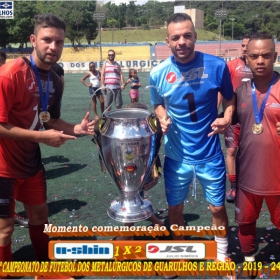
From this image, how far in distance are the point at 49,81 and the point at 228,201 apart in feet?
9.26

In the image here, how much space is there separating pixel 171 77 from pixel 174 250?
132cm

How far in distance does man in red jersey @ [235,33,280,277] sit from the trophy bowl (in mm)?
781

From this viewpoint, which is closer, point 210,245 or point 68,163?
point 210,245

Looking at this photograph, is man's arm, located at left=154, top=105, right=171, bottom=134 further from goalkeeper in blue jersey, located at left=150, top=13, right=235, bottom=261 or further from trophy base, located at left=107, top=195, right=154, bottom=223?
trophy base, located at left=107, top=195, right=154, bottom=223

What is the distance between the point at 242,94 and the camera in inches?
106

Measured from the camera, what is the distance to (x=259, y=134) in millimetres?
2578

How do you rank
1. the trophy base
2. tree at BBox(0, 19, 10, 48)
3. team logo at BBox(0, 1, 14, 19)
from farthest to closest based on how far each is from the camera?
tree at BBox(0, 19, 10, 48), team logo at BBox(0, 1, 14, 19), the trophy base

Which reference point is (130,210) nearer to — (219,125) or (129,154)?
(129,154)

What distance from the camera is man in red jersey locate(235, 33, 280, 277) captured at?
8.25 feet

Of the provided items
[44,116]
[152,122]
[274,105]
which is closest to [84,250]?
[152,122]

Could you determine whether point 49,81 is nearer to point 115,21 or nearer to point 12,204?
point 12,204

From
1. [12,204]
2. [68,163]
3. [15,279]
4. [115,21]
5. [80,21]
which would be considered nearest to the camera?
[12,204]

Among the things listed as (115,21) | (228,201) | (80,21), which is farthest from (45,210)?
(115,21)

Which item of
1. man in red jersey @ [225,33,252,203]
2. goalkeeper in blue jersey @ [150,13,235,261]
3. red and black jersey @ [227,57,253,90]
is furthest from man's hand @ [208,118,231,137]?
red and black jersey @ [227,57,253,90]
